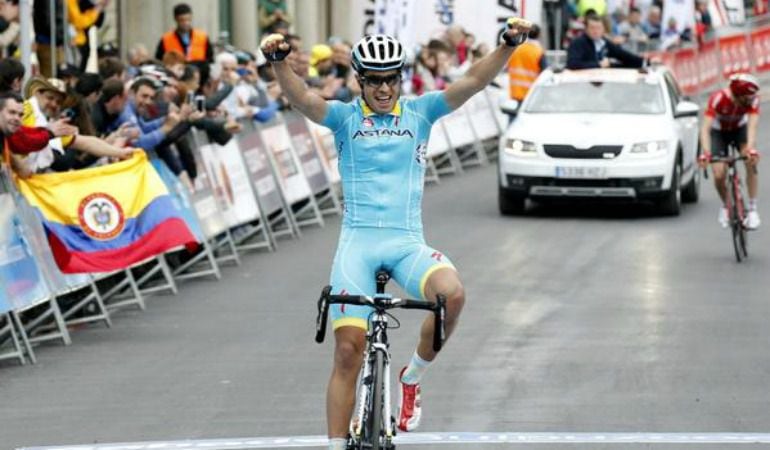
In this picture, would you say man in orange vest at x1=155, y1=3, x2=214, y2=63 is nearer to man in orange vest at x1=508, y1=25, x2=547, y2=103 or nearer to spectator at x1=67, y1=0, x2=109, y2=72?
spectator at x1=67, y1=0, x2=109, y2=72

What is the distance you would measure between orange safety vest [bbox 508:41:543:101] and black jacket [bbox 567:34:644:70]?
114 inches

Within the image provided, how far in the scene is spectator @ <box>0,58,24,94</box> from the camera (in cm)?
1441

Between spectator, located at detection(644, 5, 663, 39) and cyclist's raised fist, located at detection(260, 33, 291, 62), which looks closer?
cyclist's raised fist, located at detection(260, 33, 291, 62)

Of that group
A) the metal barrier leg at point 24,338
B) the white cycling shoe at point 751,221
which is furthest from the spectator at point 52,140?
the white cycling shoe at point 751,221

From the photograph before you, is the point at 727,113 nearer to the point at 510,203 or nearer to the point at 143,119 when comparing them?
the point at 510,203

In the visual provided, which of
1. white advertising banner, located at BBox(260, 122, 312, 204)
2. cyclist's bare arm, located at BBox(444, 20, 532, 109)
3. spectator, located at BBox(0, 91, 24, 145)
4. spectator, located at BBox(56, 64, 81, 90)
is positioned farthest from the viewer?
white advertising banner, located at BBox(260, 122, 312, 204)

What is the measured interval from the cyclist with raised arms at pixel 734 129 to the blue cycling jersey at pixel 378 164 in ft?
33.7

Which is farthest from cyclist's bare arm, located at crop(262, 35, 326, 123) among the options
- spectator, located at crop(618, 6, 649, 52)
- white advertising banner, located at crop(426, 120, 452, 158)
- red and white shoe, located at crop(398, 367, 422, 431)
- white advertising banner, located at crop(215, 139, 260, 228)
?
spectator, located at crop(618, 6, 649, 52)

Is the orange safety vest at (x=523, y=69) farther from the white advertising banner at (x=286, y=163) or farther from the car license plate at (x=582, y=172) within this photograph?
the white advertising banner at (x=286, y=163)

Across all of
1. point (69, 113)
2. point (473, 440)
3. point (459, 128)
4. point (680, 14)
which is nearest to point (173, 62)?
point (69, 113)

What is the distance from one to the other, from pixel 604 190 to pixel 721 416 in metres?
11.3

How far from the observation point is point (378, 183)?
924 cm

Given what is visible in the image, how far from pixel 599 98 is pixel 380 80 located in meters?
14.9

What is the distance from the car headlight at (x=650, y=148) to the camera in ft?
74.4
